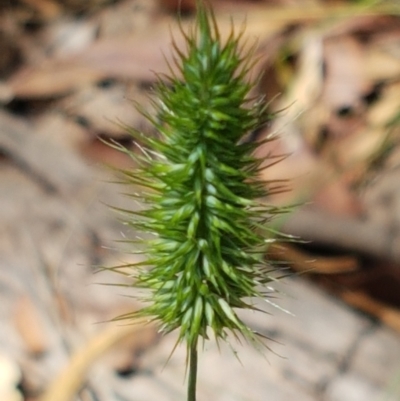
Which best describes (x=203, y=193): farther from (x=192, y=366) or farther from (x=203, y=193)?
(x=192, y=366)

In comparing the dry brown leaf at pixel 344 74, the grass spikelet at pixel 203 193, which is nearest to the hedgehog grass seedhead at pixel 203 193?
the grass spikelet at pixel 203 193

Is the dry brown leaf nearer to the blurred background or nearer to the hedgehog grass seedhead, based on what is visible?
the blurred background

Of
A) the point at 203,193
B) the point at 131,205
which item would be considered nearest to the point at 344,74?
the point at 131,205

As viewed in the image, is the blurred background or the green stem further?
the blurred background

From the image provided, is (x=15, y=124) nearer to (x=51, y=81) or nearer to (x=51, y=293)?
(x=51, y=81)

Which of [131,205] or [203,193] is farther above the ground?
[203,193]

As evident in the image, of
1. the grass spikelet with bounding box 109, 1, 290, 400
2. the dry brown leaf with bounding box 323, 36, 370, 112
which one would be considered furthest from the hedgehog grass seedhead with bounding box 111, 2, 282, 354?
the dry brown leaf with bounding box 323, 36, 370, 112
